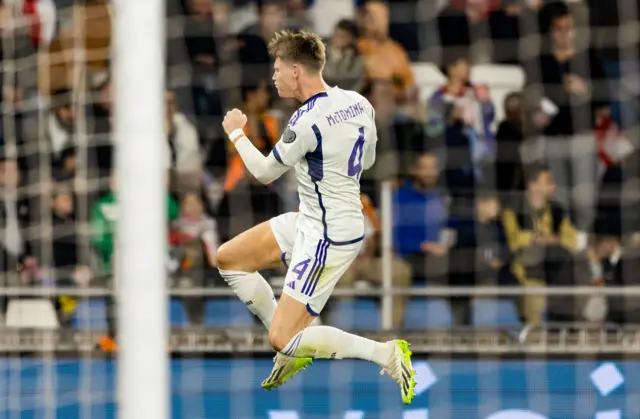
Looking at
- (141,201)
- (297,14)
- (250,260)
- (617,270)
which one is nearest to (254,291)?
(250,260)

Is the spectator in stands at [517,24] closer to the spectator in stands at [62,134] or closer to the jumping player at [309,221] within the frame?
the spectator in stands at [62,134]

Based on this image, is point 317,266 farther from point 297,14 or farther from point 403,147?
point 297,14

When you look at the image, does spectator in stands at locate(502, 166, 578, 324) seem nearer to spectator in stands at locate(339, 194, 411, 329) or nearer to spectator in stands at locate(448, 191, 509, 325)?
spectator in stands at locate(448, 191, 509, 325)

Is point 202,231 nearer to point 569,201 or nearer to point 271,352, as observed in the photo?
point 271,352

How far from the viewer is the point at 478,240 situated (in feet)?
30.8

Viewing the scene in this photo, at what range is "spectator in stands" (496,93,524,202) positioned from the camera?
945 centimetres

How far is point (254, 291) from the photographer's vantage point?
664 centimetres

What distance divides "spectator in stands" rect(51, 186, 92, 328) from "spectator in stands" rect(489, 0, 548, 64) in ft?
9.43

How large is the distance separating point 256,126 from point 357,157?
2641mm

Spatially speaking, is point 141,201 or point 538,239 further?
point 538,239

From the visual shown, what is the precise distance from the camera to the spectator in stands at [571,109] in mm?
9508

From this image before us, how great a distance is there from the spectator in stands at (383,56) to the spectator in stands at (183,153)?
3.75 ft

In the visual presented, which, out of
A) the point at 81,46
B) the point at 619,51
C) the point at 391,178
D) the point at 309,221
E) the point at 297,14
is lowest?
the point at 309,221

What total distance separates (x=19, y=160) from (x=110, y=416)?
Result: 256 cm
